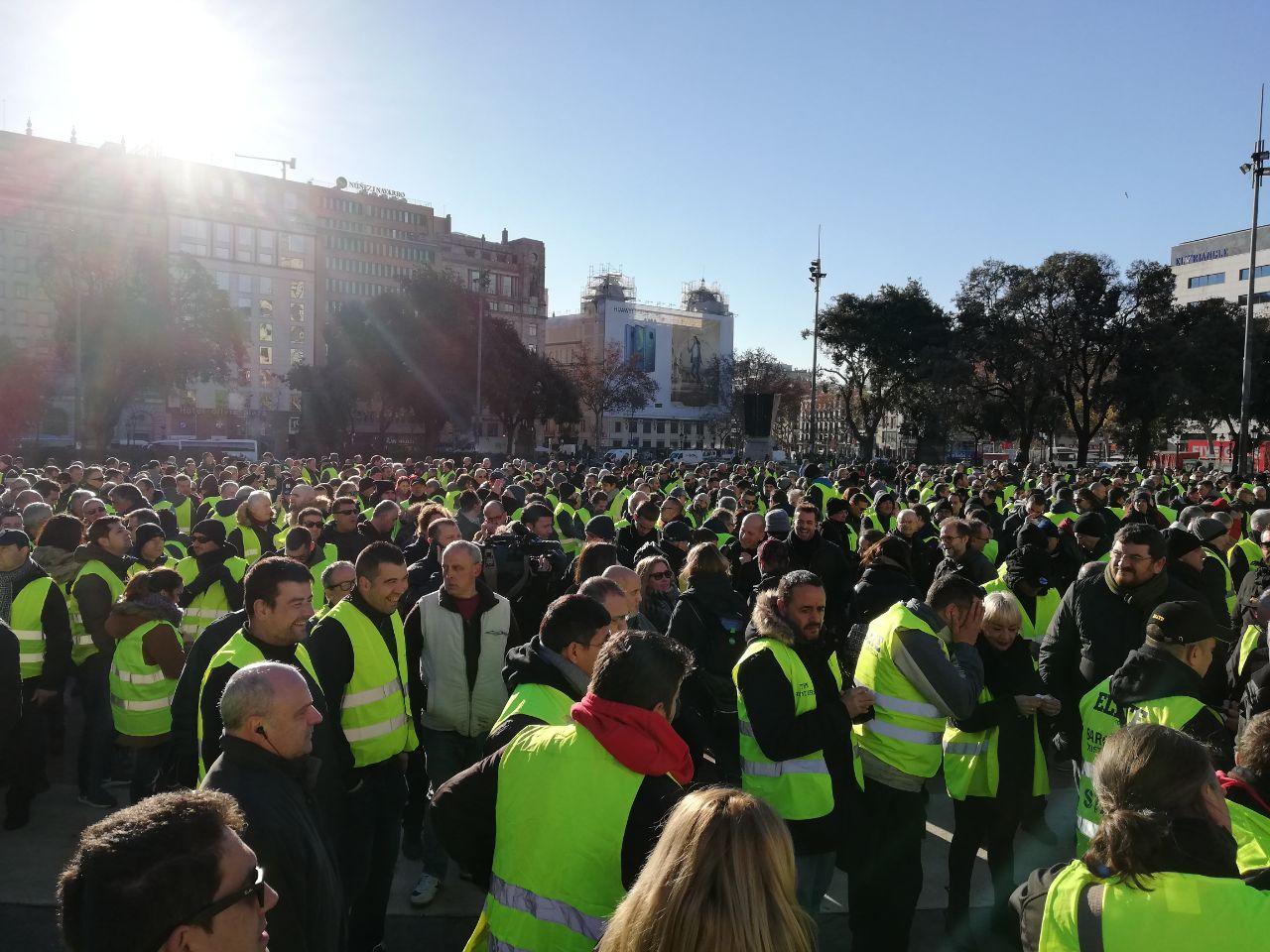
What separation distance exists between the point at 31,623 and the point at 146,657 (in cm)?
79

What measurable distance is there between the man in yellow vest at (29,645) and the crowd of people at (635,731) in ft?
0.05

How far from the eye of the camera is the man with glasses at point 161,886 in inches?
62.8

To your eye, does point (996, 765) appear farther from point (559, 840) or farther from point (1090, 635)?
point (559, 840)

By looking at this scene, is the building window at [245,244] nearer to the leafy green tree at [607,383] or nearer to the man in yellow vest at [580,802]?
the leafy green tree at [607,383]

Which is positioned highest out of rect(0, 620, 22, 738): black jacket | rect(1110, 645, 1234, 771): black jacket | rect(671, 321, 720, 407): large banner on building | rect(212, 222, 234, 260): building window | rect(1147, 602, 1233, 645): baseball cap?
rect(212, 222, 234, 260): building window

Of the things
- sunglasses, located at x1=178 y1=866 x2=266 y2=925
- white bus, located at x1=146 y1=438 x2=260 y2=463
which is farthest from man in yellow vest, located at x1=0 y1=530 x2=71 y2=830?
white bus, located at x1=146 y1=438 x2=260 y2=463

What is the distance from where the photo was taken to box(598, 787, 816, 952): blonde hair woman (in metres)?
1.60

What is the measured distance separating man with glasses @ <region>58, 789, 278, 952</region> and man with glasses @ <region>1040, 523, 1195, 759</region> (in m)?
3.90

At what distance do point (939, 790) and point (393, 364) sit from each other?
41667 millimetres

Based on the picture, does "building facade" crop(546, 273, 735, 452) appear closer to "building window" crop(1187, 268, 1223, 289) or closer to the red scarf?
"building window" crop(1187, 268, 1223, 289)

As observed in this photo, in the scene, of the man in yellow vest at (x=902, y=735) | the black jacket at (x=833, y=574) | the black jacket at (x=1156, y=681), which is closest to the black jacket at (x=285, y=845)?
the man in yellow vest at (x=902, y=735)

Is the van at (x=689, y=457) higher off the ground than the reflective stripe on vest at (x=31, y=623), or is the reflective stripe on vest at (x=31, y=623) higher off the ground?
the van at (x=689, y=457)

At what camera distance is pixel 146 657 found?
17.5ft

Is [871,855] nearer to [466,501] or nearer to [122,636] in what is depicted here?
[122,636]
